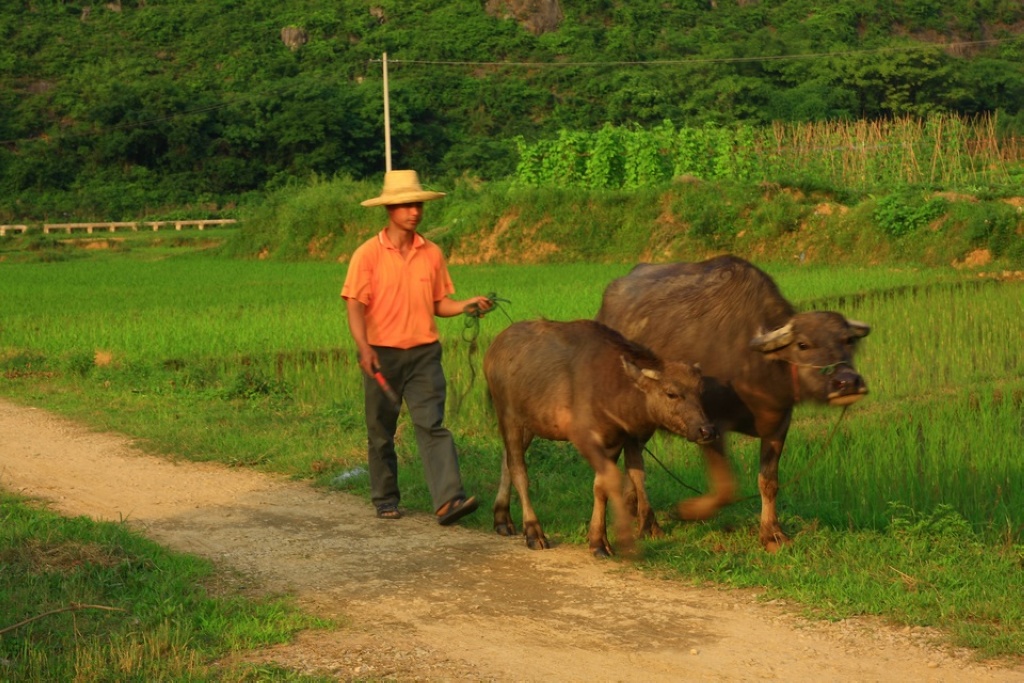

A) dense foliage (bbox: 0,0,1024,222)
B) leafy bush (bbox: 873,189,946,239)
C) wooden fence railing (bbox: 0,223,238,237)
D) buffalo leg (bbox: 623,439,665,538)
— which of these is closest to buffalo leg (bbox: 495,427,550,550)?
buffalo leg (bbox: 623,439,665,538)

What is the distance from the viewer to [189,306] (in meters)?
18.0

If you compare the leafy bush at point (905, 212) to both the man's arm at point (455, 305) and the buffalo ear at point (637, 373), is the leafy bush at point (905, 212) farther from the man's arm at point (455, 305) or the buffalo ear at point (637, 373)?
the buffalo ear at point (637, 373)

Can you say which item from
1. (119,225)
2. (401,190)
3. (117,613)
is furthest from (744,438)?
(119,225)

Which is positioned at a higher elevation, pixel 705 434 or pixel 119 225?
pixel 705 434

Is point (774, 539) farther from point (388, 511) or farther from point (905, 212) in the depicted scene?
point (905, 212)

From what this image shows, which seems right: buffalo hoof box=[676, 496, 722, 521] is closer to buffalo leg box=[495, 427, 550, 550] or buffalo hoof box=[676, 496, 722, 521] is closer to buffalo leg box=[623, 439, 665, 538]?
buffalo leg box=[623, 439, 665, 538]

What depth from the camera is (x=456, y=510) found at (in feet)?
21.2

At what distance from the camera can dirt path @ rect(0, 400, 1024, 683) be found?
14.8ft

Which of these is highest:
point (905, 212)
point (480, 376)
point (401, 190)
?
point (401, 190)

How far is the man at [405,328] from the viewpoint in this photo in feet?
21.5

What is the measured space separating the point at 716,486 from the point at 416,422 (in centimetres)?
155

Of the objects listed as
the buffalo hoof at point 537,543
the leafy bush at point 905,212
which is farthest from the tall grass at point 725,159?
the buffalo hoof at point 537,543

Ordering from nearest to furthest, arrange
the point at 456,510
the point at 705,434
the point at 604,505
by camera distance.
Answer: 1. the point at 705,434
2. the point at 604,505
3. the point at 456,510

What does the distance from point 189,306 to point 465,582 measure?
13179mm
